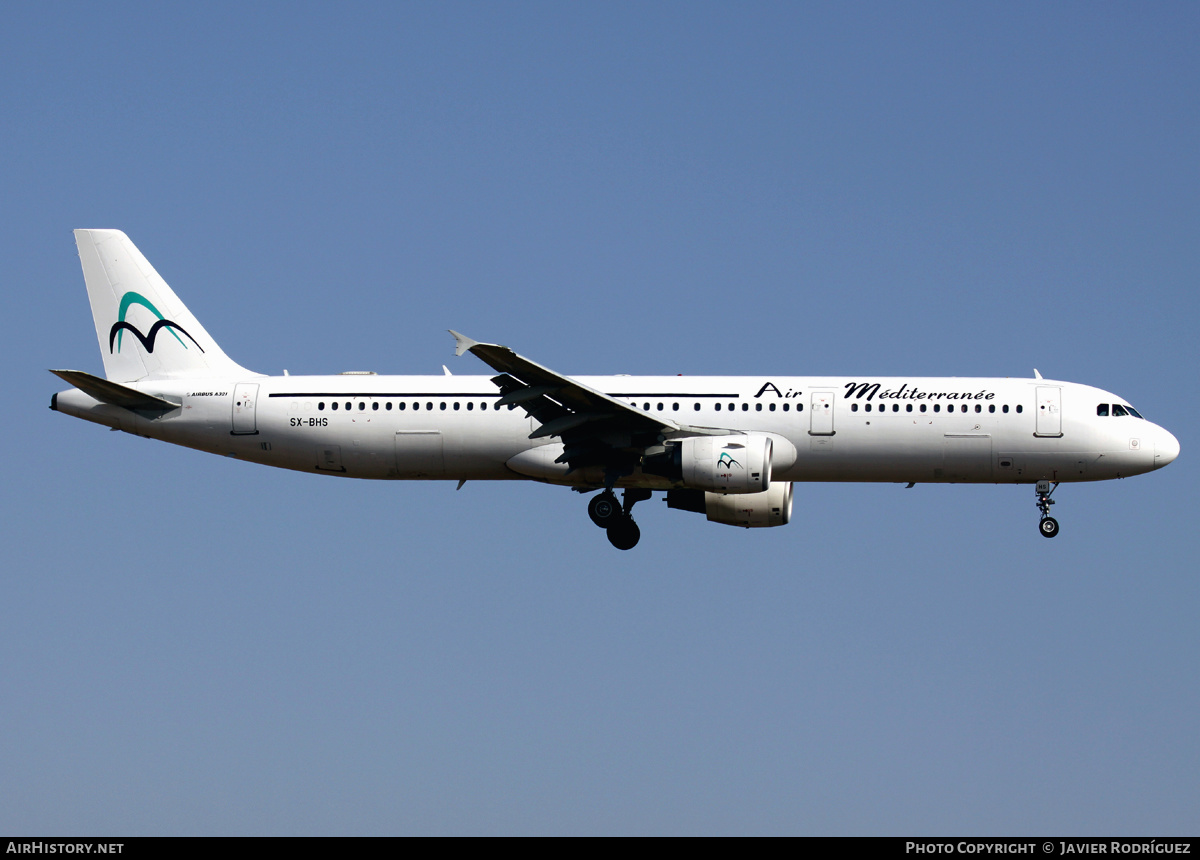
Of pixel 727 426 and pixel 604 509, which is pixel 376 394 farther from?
pixel 727 426

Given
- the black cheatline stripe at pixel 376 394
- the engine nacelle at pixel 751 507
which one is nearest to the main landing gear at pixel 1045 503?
the engine nacelle at pixel 751 507

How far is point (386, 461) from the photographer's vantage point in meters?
38.6

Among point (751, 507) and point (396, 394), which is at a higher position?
point (396, 394)

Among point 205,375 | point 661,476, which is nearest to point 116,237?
point 205,375

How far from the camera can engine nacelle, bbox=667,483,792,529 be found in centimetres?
3956

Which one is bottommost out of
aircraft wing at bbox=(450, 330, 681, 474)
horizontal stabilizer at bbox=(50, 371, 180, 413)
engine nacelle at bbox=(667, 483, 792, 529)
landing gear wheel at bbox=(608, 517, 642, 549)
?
landing gear wheel at bbox=(608, 517, 642, 549)

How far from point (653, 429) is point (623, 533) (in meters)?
3.42

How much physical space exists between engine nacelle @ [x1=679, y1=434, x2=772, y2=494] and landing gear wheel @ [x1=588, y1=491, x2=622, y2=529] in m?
2.81

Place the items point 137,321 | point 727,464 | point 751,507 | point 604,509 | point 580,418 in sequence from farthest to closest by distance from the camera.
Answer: point 137,321
point 751,507
point 604,509
point 580,418
point 727,464

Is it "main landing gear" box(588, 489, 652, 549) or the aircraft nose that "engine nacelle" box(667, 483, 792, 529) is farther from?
the aircraft nose

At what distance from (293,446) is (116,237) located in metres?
8.88

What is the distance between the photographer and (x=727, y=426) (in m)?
38.1

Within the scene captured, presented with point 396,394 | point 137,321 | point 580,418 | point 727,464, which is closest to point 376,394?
point 396,394

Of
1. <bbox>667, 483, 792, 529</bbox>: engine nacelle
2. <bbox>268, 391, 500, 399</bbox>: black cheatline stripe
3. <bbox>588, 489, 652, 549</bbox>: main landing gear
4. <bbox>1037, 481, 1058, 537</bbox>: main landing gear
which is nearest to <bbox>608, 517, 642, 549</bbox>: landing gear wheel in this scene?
<bbox>588, 489, 652, 549</bbox>: main landing gear
